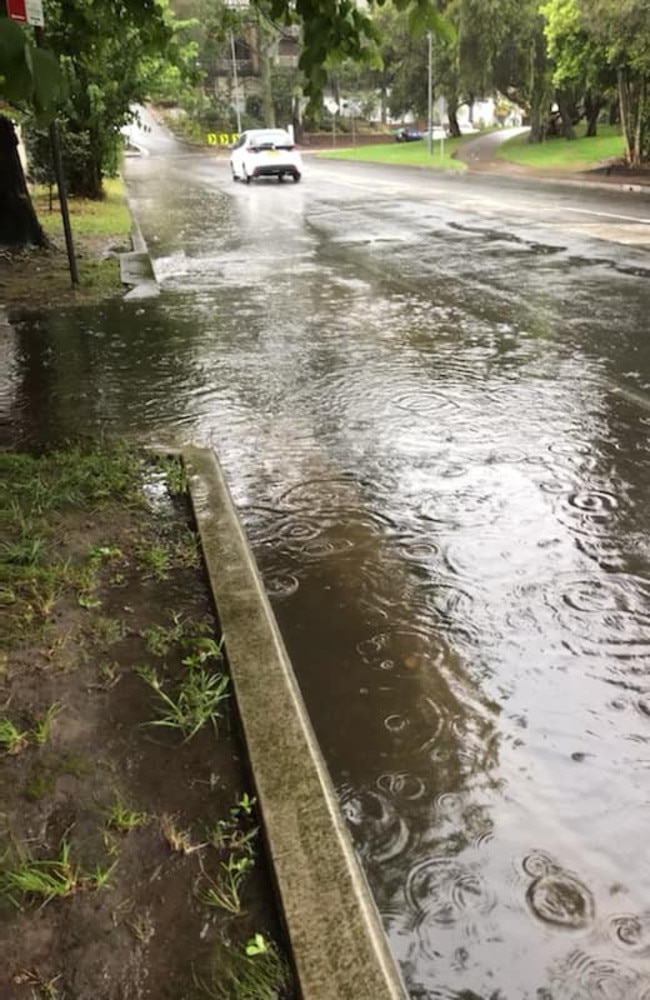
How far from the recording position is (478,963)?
2207mm

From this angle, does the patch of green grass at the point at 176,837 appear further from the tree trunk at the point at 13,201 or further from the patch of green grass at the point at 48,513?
the tree trunk at the point at 13,201

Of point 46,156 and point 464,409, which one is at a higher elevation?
point 46,156

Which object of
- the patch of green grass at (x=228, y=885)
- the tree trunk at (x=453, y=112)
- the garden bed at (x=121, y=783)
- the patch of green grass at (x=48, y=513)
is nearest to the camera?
the garden bed at (x=121, y=783)

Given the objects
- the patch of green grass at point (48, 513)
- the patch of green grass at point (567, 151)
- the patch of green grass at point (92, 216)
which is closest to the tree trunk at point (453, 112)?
the patch of green grass at point (567, 151)

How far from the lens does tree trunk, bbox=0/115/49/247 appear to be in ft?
42.2

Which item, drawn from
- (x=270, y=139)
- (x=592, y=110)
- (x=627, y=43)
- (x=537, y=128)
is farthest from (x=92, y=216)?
(x=592, y=110)

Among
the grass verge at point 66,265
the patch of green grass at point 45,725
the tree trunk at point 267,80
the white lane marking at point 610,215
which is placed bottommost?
the patch of green grass at point 45,725

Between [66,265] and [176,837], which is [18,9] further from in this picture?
[66,265]

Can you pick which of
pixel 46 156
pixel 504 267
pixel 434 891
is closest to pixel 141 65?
pixel 46 156

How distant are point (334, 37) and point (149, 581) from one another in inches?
106

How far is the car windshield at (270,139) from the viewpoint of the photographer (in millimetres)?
31531

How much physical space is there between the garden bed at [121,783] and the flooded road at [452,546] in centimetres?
40

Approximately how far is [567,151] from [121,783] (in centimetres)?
4389

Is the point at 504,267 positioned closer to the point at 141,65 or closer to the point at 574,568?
the point at 574,568
